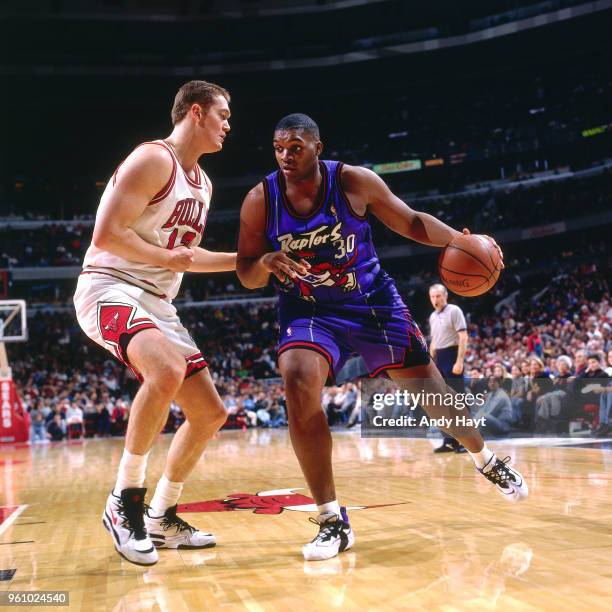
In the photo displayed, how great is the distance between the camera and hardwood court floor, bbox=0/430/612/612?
2.41 metres

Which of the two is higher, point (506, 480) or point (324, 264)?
point (324, 264)

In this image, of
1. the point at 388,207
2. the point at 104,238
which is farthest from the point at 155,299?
the point at 388,207

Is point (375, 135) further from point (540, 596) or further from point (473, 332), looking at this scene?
point (540, 596)

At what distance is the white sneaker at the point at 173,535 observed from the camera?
11.4 feet

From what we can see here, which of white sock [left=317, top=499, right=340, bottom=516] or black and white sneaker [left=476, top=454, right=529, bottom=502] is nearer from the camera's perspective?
white sock [left=317, top=499, right=340, bottom=516]

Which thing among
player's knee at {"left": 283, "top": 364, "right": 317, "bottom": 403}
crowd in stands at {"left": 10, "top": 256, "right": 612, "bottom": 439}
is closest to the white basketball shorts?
player's knee at {"left": 283, "top": 364, "right": 317, "bottom": 403}

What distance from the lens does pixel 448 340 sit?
7926 mm

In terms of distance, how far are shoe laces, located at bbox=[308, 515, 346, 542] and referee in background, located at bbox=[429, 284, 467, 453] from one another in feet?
15.6

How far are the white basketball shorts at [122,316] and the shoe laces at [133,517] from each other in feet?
1.79

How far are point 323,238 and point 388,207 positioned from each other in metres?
0.38

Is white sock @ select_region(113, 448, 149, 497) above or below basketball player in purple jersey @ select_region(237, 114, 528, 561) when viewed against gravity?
below

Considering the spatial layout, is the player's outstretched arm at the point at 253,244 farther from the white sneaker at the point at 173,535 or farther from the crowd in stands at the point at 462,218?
the crowd in stands at the point at 462,218

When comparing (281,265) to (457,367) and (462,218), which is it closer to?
(457,367)

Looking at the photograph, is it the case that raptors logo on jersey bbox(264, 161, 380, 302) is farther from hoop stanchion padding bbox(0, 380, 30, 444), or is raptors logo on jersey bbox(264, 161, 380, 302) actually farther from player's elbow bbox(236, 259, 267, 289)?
hoop stanchion padding bbox(0, 380, 30, 444)
